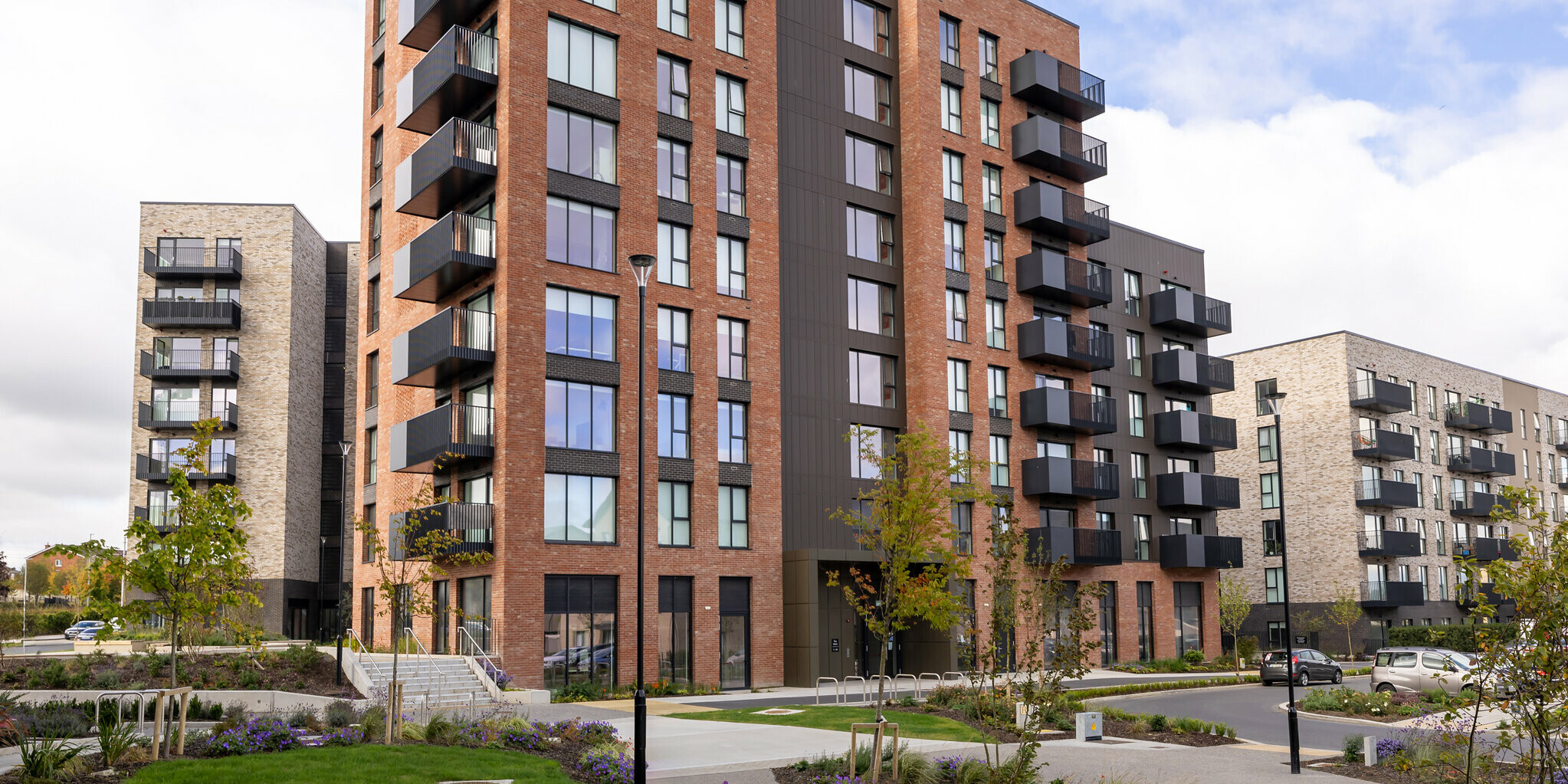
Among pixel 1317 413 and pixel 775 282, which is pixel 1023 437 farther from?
pixel 1317 413

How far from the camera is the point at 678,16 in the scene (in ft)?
133

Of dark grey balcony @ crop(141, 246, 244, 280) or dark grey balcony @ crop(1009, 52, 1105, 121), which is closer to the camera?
dark grey balcony @ crop(1009, 52, 1105, 121)

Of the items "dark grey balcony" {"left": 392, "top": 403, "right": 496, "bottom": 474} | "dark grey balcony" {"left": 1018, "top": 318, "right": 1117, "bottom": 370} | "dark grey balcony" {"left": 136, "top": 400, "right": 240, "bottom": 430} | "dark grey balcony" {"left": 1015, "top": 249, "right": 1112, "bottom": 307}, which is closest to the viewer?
"dark grey balcony" {"left": 392, "top": 403, "right": 496, "bottom": 474}

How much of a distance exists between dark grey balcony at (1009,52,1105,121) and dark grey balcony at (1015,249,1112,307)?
22.5 ft

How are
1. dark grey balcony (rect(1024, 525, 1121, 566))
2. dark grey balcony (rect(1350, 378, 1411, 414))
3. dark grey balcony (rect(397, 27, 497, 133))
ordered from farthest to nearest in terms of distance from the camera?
dark grey balcony (rect(1350, 378, 1411, 414)) < dark grey balcony (rect(1024, 525, 1121, 566)) < dark grey balcony (rect(397, 27, 497, 133))

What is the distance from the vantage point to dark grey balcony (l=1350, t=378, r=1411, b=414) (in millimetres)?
67688

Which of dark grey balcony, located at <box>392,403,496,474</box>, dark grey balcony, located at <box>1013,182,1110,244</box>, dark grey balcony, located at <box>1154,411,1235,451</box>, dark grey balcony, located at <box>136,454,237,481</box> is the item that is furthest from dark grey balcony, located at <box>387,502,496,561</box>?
dark grey balcony, located at <box>136,454,237,481</box>

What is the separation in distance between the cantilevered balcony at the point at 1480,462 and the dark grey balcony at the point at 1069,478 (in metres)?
36.9

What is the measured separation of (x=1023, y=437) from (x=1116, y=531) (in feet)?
19.8

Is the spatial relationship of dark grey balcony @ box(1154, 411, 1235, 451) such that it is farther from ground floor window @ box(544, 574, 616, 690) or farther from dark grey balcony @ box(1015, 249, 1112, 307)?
ground floor window @ box(544, 574, 616, 690)

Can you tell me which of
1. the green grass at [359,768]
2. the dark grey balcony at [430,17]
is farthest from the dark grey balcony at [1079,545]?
the green grass at [359,768]

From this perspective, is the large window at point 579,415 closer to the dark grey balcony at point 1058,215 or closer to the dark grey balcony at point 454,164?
the dark grey balcony at point 454,164

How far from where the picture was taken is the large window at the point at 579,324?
36094mm

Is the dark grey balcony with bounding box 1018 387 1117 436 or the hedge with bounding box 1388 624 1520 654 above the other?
the dark grey balcony with bounding box 1018 387 1117 436
